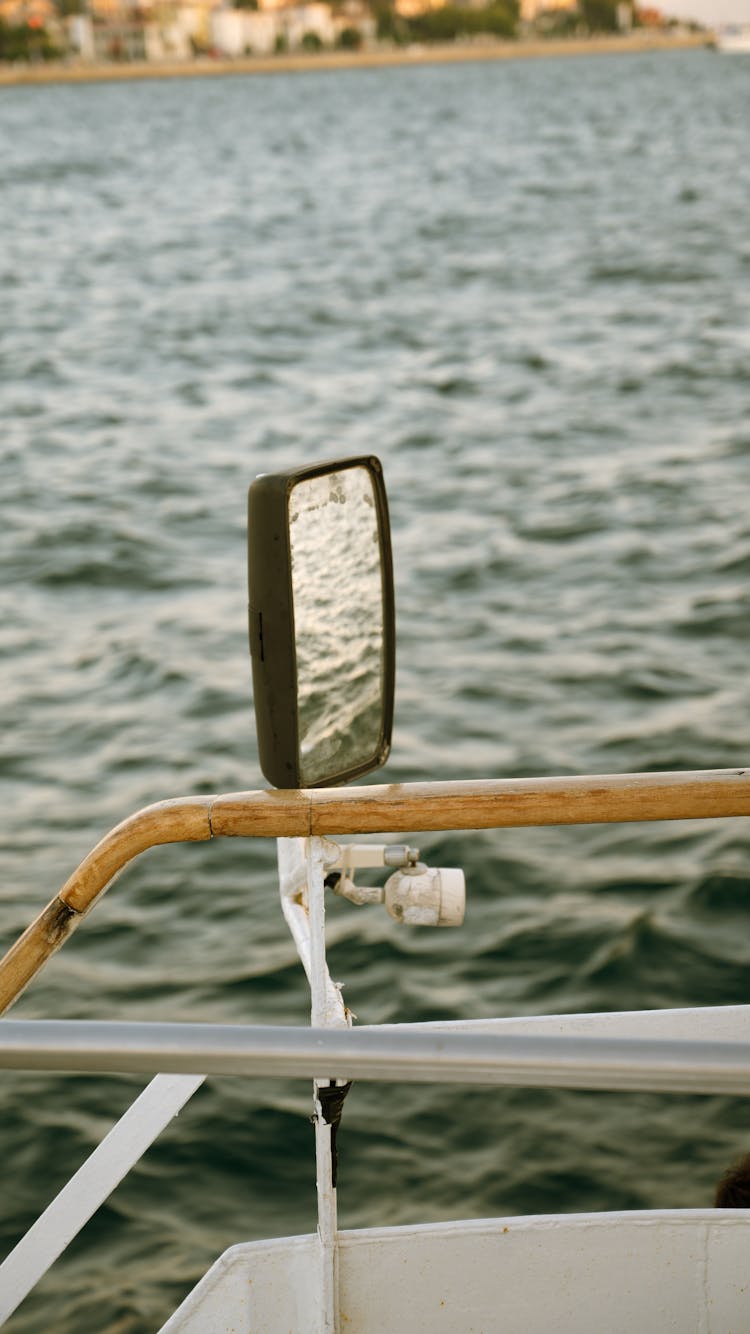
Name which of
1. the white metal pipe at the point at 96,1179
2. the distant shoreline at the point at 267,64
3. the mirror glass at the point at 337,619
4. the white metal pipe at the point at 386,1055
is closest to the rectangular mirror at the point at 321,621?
the mirror glass at the point at 337,619

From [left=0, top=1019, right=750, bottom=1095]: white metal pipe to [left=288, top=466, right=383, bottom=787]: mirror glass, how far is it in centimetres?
78

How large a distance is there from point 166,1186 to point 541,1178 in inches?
42.5

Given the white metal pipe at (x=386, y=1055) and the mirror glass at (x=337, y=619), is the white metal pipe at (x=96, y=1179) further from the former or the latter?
the white metal pipe at (x=386, y=1055)

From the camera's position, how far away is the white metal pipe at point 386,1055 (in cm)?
131

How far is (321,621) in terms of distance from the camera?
7.24ft

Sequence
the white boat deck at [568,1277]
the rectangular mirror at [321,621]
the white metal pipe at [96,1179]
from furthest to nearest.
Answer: the white boat deck at [568,1277] < the white metal pipe at [96,1179] < the rectangular mirror at [321,621]

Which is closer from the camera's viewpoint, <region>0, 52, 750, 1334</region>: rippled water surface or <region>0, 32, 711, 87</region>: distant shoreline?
<region>0, 52, 750, 1334</region>: rippled water surface

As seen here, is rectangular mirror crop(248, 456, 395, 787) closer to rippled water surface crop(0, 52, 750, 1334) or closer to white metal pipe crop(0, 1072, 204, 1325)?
white metal pipe crop(0, 1072, 204, 1325)

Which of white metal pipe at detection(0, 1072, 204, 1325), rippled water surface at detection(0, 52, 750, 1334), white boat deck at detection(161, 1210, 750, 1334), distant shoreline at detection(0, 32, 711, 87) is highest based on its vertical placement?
white metal pipe at detection(0, 1072, 204, 1325)

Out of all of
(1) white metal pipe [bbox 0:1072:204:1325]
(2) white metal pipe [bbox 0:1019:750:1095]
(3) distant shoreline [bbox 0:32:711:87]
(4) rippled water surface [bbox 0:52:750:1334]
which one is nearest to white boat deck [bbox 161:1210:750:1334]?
(1) white metal pipe [bbox 0:1072:204:1325]

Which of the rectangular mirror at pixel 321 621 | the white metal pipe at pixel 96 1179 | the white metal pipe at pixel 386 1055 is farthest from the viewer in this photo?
the white metal pipe at pixel 96 1179

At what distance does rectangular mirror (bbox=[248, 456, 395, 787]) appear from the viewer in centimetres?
202

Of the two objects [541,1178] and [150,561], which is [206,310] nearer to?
[150,561]

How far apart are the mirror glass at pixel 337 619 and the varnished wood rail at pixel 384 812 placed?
208 mm
